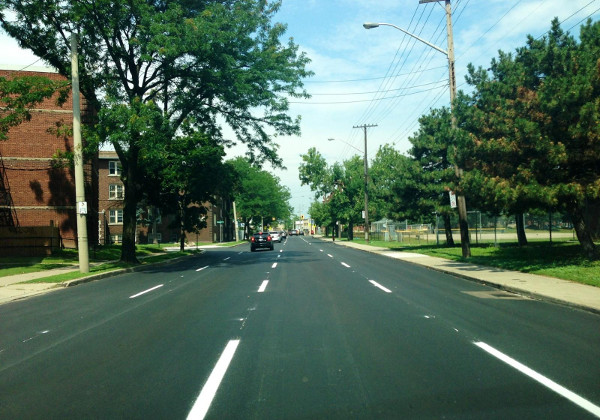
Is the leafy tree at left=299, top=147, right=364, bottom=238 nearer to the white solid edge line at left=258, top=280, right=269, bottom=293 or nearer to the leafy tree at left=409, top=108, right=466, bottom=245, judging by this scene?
the leafy tree at left=409, top=108, right=466, bottom=245

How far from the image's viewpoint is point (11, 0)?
2039cm

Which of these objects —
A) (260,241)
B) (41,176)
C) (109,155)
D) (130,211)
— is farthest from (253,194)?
(130,211)

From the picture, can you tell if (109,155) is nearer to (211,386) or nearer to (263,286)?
(263,286)

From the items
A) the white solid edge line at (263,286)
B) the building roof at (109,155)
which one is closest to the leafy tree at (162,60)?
the white solid edge line at (263,286)

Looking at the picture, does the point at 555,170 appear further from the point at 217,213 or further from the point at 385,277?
the point at 217,213

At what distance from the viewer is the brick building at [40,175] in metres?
32.0

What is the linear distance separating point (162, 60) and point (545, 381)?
838 inches

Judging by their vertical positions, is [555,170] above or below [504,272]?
above

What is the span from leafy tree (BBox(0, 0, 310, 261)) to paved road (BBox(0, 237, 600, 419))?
1136cm

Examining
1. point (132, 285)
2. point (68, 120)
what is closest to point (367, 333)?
point (132, 285)

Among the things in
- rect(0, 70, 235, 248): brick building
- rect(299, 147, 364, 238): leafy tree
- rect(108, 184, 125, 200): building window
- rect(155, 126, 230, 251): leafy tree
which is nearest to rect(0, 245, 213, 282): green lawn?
rect(0, 70, 235, 248): brick building

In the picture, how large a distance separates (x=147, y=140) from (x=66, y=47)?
705 cm

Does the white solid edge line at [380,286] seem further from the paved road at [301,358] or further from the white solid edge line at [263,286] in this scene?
the white solid edge line at [263,286]

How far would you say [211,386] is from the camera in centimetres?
512
